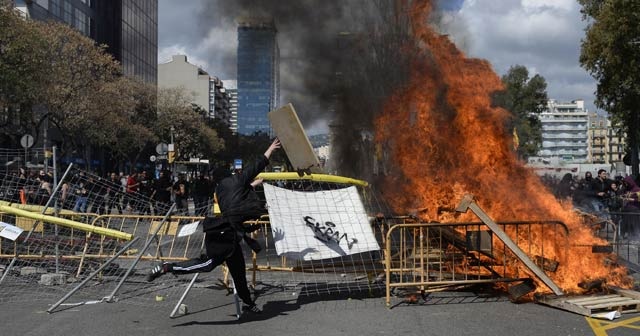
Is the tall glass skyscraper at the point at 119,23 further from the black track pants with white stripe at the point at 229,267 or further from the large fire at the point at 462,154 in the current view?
the black track pants with white stripe at the point at 229,267

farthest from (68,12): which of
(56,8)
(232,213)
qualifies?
(232,213)

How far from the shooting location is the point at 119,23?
5575cm

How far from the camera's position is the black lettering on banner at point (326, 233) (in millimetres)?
7121

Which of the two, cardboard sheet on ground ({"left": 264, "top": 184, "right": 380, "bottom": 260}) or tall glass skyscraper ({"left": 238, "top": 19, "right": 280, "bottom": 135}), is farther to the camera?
tall glass skyscraper ({"left": 238, "top": 19, "right": 280, "bottom": 135})

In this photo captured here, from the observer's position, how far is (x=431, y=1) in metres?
13.2

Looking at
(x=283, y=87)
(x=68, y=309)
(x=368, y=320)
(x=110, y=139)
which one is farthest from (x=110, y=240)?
(x=110, y=139)

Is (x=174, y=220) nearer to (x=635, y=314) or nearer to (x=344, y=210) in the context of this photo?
(x=344, y=210)

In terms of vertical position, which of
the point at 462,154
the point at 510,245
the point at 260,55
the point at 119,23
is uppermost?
the point at 119,23

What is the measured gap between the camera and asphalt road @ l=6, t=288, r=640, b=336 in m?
5.86

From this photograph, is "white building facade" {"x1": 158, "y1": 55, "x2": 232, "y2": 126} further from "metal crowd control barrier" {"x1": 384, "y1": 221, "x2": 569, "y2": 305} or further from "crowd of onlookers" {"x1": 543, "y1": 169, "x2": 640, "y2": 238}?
"metal crowd control barrier" {"x1": 384, "y1": 221, "x2": 569, "y2": 305}

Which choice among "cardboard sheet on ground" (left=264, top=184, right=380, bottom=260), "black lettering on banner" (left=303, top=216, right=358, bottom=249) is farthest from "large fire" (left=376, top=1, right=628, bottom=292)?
"black lettering on banner" (left=303, top=216, right=358, bottom=249)

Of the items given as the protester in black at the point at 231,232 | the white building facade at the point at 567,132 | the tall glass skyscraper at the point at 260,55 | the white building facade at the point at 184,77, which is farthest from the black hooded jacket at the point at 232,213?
the white building facade at the point at 567,132

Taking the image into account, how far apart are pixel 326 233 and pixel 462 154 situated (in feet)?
12.8

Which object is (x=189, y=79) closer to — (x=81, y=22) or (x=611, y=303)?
(x=81, y=22)
